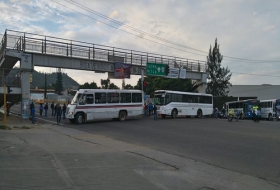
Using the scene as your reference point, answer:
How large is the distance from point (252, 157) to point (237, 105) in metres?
35.1

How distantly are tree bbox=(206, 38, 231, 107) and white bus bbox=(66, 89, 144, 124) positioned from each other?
81.4ft

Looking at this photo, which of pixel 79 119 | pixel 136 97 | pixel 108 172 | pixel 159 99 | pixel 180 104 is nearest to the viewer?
pixel 108 172

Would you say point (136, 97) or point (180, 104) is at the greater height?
point (136, 97)

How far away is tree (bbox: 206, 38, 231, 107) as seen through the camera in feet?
163

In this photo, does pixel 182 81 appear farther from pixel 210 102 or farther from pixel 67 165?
pixel 67 165

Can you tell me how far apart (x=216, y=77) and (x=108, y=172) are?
45108 mm

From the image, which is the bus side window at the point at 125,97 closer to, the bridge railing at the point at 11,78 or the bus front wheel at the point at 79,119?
the bus front wheel at the point at 79,119

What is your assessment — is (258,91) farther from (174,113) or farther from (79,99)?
(79,99)

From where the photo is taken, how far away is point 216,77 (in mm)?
49969

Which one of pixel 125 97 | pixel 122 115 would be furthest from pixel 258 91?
pixel 122 115

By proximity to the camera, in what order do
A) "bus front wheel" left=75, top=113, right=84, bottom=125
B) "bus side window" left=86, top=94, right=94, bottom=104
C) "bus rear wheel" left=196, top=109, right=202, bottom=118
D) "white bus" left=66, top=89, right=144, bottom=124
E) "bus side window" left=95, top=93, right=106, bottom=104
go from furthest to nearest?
"bus rear wheel" left=196, top=109, right=202, bottom=118 < "bus side window" left=95, top=93, right=106, bottom=104 < "bus side window" left=86, top=94, right=94, bottom=104 < "white bus" left=66, top=89, right=144, bottom=124 < "bus front wheel" left=75, top=113, right=84, bottom=125

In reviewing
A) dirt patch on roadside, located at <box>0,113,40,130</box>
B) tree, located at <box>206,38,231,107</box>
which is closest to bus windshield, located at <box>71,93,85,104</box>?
dirt patch on roadside, located at <box>0,113,40,130</box>

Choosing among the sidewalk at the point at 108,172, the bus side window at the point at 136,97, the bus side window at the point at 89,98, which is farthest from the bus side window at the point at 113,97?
the sidewalk at the point at 108,172

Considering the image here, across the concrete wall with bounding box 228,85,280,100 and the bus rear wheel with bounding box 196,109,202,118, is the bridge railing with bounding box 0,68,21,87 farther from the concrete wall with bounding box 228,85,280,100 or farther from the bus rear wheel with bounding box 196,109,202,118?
the concrete wall with bounding box 228,85,280,100
